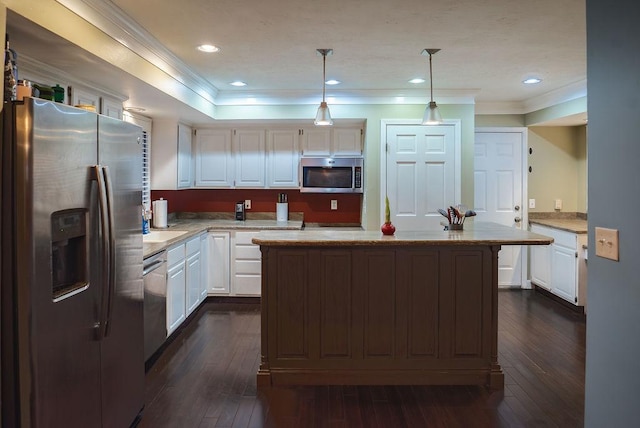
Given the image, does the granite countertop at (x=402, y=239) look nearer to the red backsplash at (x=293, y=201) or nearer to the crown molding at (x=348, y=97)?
the crown molding at (x=348, y=97)

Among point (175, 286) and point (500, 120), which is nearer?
point (175, 286)

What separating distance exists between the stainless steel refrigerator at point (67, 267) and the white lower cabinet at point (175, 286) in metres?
1.29

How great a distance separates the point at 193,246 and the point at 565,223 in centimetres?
423

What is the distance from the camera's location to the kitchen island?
3.13 metres

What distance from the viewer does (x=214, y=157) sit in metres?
5.50

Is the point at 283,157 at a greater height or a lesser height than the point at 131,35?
lesser

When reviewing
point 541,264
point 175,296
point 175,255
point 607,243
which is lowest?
point 175,296

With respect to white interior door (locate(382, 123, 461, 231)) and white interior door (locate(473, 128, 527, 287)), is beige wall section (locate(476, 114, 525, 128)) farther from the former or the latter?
white interior door (locate(382, 123, 461, 231))

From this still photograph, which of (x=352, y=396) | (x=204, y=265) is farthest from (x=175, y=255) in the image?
(x=352, y=396)

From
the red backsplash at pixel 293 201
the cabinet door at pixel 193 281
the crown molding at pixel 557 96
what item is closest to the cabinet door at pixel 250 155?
the red backsplash at pixel 293 201

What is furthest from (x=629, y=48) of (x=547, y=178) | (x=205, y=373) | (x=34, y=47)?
(x=547, y=178)

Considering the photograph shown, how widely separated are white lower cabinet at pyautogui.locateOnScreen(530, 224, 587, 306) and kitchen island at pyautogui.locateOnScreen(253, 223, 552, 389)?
1896 mm

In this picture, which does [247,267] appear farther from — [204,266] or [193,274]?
[193,274]

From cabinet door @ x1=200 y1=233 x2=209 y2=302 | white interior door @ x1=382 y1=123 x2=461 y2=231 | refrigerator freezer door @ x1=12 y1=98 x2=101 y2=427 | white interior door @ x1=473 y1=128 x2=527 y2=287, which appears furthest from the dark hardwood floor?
white interior door @ x1=473 y1=128 x2=527 y2=287
